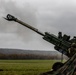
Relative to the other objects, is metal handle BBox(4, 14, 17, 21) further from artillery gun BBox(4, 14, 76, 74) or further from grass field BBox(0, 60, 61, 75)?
grass field BBox(0, 60, 61, 75)

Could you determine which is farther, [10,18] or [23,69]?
[23,69]

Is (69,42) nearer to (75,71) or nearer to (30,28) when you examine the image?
(30,28)

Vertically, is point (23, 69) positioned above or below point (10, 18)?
below

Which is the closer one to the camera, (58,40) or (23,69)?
(58,40)

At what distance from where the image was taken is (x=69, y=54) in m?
32.9

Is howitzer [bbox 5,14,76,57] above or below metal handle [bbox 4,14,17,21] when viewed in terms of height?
below

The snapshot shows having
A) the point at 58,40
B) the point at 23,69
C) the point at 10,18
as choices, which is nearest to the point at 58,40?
the point at 58,40

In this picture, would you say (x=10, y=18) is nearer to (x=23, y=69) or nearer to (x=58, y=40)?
(x=58, y=40)

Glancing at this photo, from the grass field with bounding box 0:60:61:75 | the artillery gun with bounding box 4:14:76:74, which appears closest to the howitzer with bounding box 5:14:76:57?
the artillery gun with bounding box 4:14:76:74

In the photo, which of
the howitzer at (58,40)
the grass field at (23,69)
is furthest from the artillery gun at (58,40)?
the grass field at (23,69)

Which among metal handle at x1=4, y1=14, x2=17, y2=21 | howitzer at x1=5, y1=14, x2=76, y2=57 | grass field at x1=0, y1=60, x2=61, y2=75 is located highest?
metal handle at x1=4, y1=14, x2=17, y2=21

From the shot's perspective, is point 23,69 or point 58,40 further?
point 23,69

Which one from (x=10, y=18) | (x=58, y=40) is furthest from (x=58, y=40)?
(x=10, y=18)

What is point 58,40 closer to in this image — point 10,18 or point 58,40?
point 58,40
